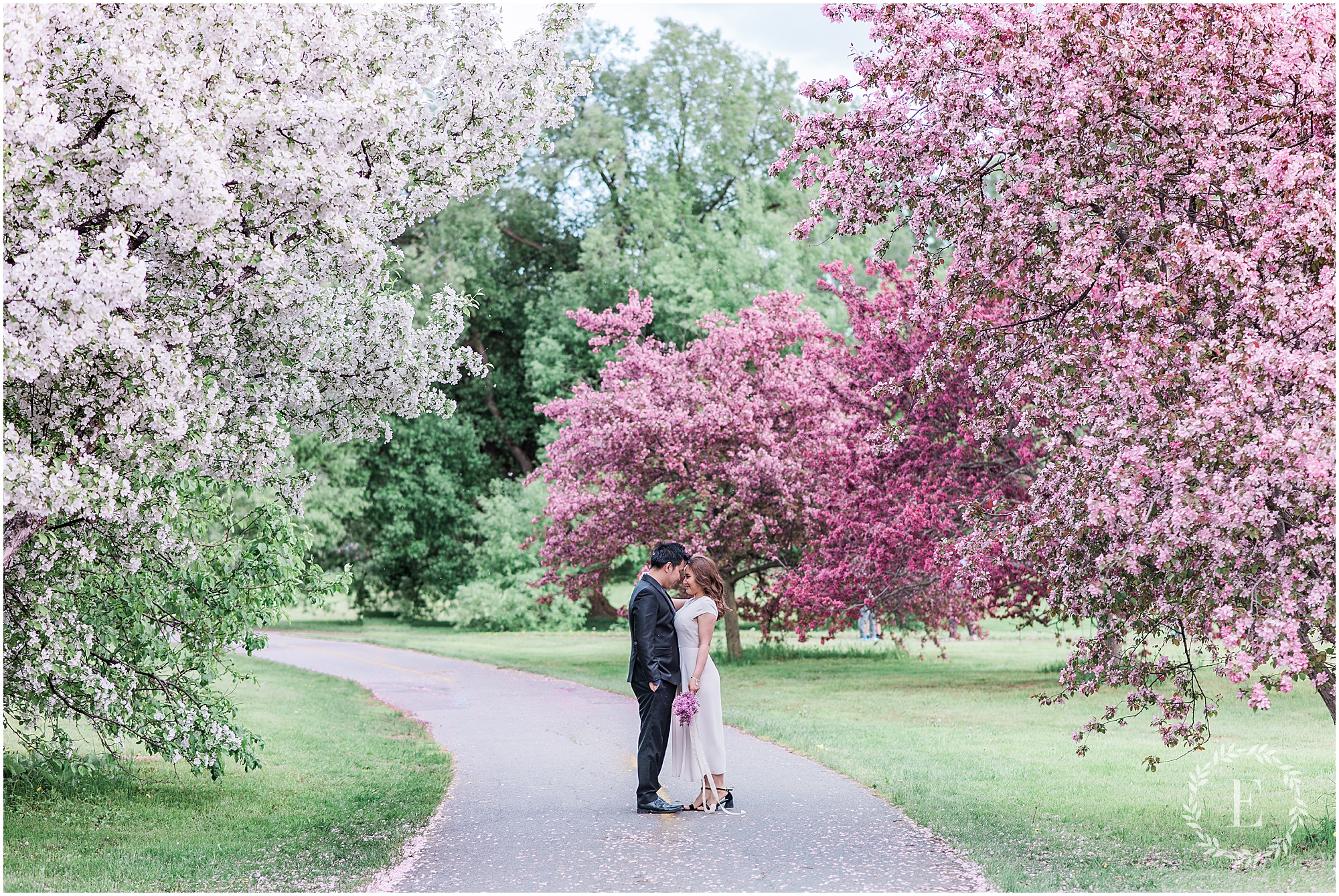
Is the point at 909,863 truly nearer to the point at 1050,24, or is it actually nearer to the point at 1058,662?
the point at 1050,24

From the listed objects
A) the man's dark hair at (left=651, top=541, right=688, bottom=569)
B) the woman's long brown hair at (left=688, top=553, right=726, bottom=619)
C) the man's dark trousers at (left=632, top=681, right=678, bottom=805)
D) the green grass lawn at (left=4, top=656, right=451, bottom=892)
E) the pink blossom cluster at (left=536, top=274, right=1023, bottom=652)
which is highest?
the pink blossom cluster at (left=536, top=274, right=1023, bottom=652)

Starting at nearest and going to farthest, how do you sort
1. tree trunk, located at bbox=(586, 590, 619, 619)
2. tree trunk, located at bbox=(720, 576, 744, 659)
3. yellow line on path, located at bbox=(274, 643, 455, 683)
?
yellow line on path, located at bbox=(274, 643, 455, 683) < tree trunk, located at bbox=(720, 576, 744, 659) < tree trunk, located at bbox=(586, 590, 619, 619)

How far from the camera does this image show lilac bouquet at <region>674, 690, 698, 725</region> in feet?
27.0

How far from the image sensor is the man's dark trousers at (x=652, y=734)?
8.08 metres

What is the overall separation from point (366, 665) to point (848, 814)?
54.0ft

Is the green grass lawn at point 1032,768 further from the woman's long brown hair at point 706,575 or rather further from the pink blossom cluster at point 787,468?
the woman's long brown hair at point 706,575

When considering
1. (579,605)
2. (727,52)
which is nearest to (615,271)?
(727,52)

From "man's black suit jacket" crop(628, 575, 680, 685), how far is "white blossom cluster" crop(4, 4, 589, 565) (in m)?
2.66

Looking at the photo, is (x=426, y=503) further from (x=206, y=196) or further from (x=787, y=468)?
(x=206, y=196)

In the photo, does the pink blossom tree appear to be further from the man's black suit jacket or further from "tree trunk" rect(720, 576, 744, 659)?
"tree trunk" rect(720, 576, 744, 659)

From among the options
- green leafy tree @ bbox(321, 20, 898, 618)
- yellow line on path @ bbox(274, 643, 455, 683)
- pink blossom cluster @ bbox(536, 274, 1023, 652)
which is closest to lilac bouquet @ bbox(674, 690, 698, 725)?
pink blossom cluster @ bbox(536, 274, 1023, 652)

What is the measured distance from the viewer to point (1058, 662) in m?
22.2

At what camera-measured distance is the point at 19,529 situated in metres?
6.84

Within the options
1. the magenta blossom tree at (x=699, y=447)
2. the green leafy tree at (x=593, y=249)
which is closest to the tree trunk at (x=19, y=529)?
the magenta blossom tree at (x=699, y=447)
